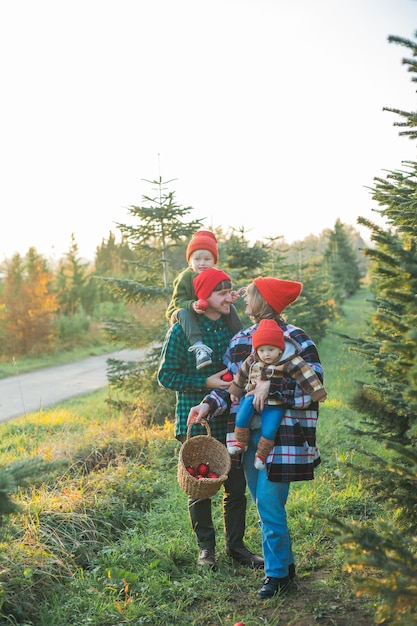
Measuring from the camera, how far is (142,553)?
4.22 metres

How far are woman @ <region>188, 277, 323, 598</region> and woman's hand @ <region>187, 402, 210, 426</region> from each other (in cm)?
35

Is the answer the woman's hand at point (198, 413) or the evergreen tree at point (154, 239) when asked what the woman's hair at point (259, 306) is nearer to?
the woman's hand at point (198, 413)

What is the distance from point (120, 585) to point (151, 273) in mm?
5895

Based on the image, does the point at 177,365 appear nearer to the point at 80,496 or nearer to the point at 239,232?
the point at 80,496

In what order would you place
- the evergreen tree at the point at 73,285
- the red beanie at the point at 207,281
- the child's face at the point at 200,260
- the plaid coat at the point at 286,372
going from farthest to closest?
the evergreen tree at the point at 73,285, the child's face at the point at 200,260, the red beanie at the point at 207,281, the plaid coat at the point at 286,372

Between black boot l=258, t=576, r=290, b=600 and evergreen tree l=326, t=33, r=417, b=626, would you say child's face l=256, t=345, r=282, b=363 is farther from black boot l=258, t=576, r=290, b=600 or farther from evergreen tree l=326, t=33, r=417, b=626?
black boot l=258, t=576, r=290, b=600

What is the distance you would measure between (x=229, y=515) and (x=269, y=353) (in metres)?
1.35

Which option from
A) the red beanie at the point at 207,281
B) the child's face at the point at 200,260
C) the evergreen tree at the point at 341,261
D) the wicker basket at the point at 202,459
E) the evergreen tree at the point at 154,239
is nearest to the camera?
the wicker basket at the point at 202,459

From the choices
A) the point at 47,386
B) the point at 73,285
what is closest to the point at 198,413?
the point at 47,386

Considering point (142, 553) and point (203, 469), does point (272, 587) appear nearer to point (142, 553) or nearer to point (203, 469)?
point (203, 469)

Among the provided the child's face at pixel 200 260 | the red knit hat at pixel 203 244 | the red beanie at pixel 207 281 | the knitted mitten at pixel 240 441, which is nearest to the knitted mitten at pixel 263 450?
the knitted mitten at pixel 240 441

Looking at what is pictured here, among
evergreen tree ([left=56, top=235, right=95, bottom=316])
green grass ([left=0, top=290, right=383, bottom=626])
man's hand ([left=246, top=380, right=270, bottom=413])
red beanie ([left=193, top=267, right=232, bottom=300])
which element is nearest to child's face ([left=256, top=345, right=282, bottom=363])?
man's hand ([left=246, top=380, right=270, bottom=413])

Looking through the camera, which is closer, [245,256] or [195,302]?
[195,302]

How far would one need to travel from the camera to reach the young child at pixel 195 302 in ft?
13.0
